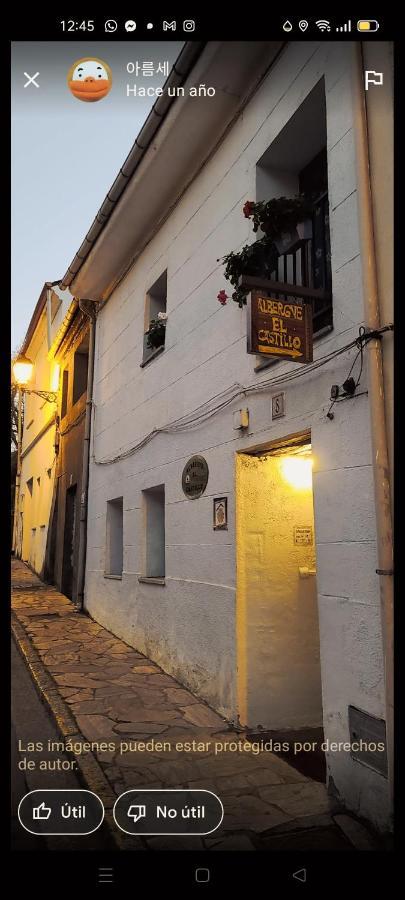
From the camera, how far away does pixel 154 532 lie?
655cm

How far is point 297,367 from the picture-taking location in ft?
11.9

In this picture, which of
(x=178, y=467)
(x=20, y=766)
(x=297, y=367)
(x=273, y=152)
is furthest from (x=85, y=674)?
(x=273, y=152)

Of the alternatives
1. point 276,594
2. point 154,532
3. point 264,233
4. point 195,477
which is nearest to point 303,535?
point 276,594

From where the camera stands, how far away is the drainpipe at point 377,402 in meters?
2.64

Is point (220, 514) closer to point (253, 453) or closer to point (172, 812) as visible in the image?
point (253, 453)

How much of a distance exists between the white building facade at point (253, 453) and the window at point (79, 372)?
3.44 metres

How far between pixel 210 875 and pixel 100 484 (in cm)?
685

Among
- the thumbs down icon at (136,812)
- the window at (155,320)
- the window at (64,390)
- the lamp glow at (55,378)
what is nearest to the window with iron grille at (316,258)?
the window at (155,320)

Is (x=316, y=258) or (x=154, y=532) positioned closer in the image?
(x=316, y=258)

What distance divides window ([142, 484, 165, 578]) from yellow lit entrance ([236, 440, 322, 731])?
7.73 ft
